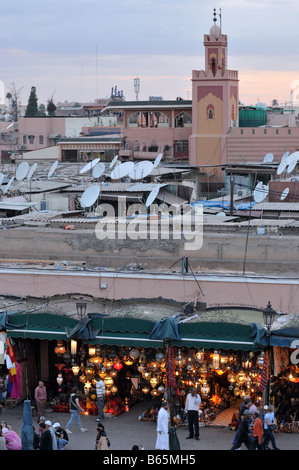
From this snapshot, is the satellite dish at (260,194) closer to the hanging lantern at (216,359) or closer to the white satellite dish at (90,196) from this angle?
the white satellite dish at (90,196)

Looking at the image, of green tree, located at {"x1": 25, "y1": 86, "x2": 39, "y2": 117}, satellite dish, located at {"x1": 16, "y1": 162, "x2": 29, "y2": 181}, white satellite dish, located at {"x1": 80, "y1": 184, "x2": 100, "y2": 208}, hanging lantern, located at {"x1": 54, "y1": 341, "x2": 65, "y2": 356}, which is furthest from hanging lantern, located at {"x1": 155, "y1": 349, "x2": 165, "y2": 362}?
green tree, located at {"x1": 25, "y1": 86, "x2": 39, "y2": 117}

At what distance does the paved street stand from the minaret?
3054 cm

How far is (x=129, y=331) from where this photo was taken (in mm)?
14688

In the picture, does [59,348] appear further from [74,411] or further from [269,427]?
[269,427]

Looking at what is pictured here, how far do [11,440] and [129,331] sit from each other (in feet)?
8.94

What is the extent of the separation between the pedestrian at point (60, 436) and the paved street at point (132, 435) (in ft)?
0.35

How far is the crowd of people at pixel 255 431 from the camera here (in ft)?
42.7

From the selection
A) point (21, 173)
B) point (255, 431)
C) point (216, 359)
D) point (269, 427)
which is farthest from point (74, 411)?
point (21, 173)

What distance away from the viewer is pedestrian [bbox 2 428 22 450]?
507 inches

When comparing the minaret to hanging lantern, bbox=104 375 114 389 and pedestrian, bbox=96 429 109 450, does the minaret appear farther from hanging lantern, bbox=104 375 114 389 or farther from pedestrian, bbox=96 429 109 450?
pedestrian, bbox=96 429 109 450

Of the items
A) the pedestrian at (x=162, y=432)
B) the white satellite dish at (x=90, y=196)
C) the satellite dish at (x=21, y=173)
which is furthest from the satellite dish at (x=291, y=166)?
the pedestrian at (x=162, y=432)
